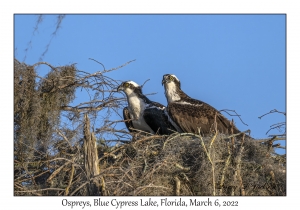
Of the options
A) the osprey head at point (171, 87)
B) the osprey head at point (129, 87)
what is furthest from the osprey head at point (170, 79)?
the osprey head at point (129, 87)

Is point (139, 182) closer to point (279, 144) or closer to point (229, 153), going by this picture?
point (229, 153)

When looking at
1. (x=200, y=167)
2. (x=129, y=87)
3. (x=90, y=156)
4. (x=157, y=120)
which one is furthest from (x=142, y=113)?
(x=90, y=156)

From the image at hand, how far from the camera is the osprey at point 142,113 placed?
10.8m

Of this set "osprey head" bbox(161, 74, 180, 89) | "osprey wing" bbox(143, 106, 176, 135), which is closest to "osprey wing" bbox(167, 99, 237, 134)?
"osprey wing" bbox(143, 106, 176, 135)

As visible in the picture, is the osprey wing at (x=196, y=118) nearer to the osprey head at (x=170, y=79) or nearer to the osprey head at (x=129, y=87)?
the osprey head at (x=170, y=79)

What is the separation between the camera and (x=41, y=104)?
9.71 meters

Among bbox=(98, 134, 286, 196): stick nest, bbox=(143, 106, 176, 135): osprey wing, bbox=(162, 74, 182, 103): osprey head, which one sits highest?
bbox=(162, 74, 182, 103): osprey head

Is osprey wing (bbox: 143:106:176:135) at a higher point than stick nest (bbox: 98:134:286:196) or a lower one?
higher

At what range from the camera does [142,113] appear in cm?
1111

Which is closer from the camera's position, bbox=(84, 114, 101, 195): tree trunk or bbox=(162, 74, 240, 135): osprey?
bbox=(84, 114, 101, 195): tree trunk

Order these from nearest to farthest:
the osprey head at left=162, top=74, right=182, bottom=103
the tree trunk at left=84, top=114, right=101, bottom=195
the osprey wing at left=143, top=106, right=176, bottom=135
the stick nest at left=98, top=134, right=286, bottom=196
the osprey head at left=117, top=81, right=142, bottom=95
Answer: the tree trunk at left=84, top=114, right=101, bottom=195 < the stick nest at left=98, top=134, right=286, bottom=196 < the osprey wing at left=143, top=106, right=176, bottom=135 < the osprey head at left=162, top=74, right=182, bottom=103 < the osprey head at left=117, top=81, right=142, bottom=95

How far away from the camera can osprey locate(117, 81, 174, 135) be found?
10.8 m

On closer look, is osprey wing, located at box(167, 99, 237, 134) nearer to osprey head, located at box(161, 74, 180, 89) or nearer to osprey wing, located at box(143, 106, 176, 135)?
osprey wing, located at box(143, 106, 176, 135)
